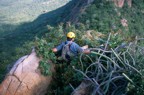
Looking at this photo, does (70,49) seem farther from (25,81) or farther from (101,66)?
(101,66)

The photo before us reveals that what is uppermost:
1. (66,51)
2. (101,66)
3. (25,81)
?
(101,66)

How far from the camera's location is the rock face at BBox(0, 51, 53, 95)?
8.81 meters

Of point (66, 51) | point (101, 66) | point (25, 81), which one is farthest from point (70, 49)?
point (101, 66)

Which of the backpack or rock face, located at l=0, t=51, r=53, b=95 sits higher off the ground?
the backpack

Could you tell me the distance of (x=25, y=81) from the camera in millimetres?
8867

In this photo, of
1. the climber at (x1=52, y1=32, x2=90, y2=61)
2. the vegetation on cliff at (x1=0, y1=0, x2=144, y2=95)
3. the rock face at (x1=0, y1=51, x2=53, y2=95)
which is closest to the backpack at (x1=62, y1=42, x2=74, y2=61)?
the climber at (x1=52, y1=32, x2=90, y2=61)

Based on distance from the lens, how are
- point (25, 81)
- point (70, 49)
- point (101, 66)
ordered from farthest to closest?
point (70, 49) < point (25, 81) < point (101, 66)

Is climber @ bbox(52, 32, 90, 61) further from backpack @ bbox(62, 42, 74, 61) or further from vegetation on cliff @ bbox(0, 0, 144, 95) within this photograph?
vegetation on cliff @ bbox(0, 0, 144, 95)

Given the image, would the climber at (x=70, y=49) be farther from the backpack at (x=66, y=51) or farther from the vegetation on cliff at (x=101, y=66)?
the vegetation on cliff at (x=101, y=66)

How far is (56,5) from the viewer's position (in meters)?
110

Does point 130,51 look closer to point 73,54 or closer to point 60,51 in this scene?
point 73,54

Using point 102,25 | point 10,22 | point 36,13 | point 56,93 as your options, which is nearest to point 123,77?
point 56,93

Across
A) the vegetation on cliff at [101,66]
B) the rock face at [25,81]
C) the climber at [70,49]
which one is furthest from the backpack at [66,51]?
the rock face at [25,81]

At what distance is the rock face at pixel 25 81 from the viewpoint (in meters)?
8.81
